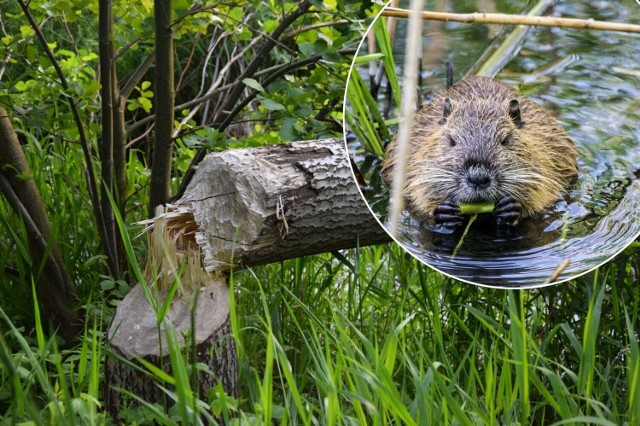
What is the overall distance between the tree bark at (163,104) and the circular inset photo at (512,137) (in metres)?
1.12

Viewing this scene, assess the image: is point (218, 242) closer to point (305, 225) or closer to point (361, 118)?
point (305, 225)

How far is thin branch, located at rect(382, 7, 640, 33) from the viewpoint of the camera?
1.68 metres

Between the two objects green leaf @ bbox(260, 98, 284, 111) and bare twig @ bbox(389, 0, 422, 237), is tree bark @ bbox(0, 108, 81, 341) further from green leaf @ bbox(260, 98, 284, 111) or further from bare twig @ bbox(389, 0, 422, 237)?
bare twig @ bbox(389, 0, 422, 237)

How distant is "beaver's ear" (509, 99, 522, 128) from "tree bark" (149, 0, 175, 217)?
134 centimetres

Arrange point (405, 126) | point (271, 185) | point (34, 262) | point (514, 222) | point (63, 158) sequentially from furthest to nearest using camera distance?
point (63, 158), point (34, 262), point (271, 185), point (514, 222), point (405, 126)

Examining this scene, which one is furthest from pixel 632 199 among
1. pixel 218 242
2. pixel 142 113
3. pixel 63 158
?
pixel 142 113

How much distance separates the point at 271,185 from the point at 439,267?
0.72 meters

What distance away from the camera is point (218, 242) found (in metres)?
2.50

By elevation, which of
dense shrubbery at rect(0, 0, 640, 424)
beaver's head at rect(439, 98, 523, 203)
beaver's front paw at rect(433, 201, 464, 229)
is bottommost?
dense shrubbery at rect(0, 0, 640, 424)

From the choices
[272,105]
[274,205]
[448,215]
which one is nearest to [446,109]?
[448,215]

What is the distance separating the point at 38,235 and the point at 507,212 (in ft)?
5.55

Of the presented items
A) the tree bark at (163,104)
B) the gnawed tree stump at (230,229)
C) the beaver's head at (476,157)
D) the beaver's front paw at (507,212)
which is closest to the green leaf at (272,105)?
the gnawed tree stump at (230,229)

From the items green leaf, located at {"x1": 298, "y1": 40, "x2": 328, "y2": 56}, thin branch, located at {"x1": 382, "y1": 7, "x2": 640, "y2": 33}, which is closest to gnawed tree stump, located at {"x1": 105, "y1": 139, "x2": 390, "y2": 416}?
green leaf, located at {"x1": 298, "y1": 40, "x2": 328, "y2": 56}

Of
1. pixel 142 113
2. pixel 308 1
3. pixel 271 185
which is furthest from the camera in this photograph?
pixel 142 113
